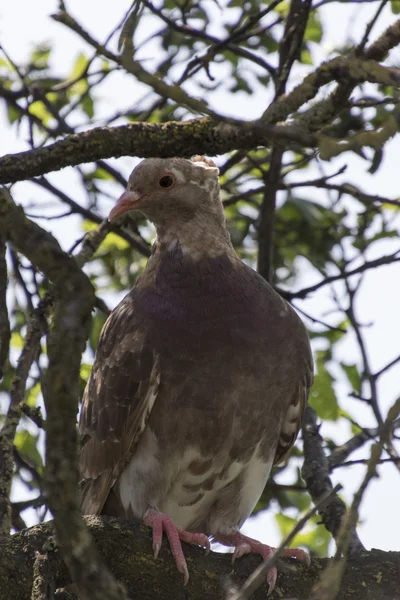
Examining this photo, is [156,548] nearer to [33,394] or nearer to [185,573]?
[185,573]

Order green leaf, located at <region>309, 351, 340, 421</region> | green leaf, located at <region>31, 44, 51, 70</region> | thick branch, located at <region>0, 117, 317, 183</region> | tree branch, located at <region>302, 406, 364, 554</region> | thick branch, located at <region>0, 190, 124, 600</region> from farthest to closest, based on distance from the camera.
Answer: green leaf, located at <region>31, 44, 51, 70</region> < green leaf, located at <region>309, 351, 340, 421</region> < tree branch, located at <region>302, 406, 364, 554</region> < thick branch, located at <region>0, 117, 317, 183</region> < thick branch, located at <region>0, 190, 124, 600</region>

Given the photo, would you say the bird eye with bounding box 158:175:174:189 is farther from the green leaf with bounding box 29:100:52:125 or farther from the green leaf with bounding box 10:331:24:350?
the green leaf with bounding box 29:100:52:125

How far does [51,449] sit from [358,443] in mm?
3169

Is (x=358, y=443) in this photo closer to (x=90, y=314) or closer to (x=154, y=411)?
(x=154, y=411)

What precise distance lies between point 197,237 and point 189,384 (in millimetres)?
932

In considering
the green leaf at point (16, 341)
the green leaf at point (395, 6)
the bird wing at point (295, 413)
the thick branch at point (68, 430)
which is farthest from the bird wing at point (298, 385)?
the thick branch at point (68, 430)

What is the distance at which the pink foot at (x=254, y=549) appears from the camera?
3801 mm

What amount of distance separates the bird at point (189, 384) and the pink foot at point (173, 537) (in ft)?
0.09

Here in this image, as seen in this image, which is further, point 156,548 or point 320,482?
point 320,482

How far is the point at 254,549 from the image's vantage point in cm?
431

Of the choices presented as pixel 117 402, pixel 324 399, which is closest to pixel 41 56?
pixel 117 402

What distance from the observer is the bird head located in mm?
5074

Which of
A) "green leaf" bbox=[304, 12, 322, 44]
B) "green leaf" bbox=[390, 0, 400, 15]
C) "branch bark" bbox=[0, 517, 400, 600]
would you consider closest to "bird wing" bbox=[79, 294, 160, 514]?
"branch bark" bbox=[0, 517, 400, 600]

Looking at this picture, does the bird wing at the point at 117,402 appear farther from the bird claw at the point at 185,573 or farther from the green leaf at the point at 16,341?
the green leaf at the point at 16,341
